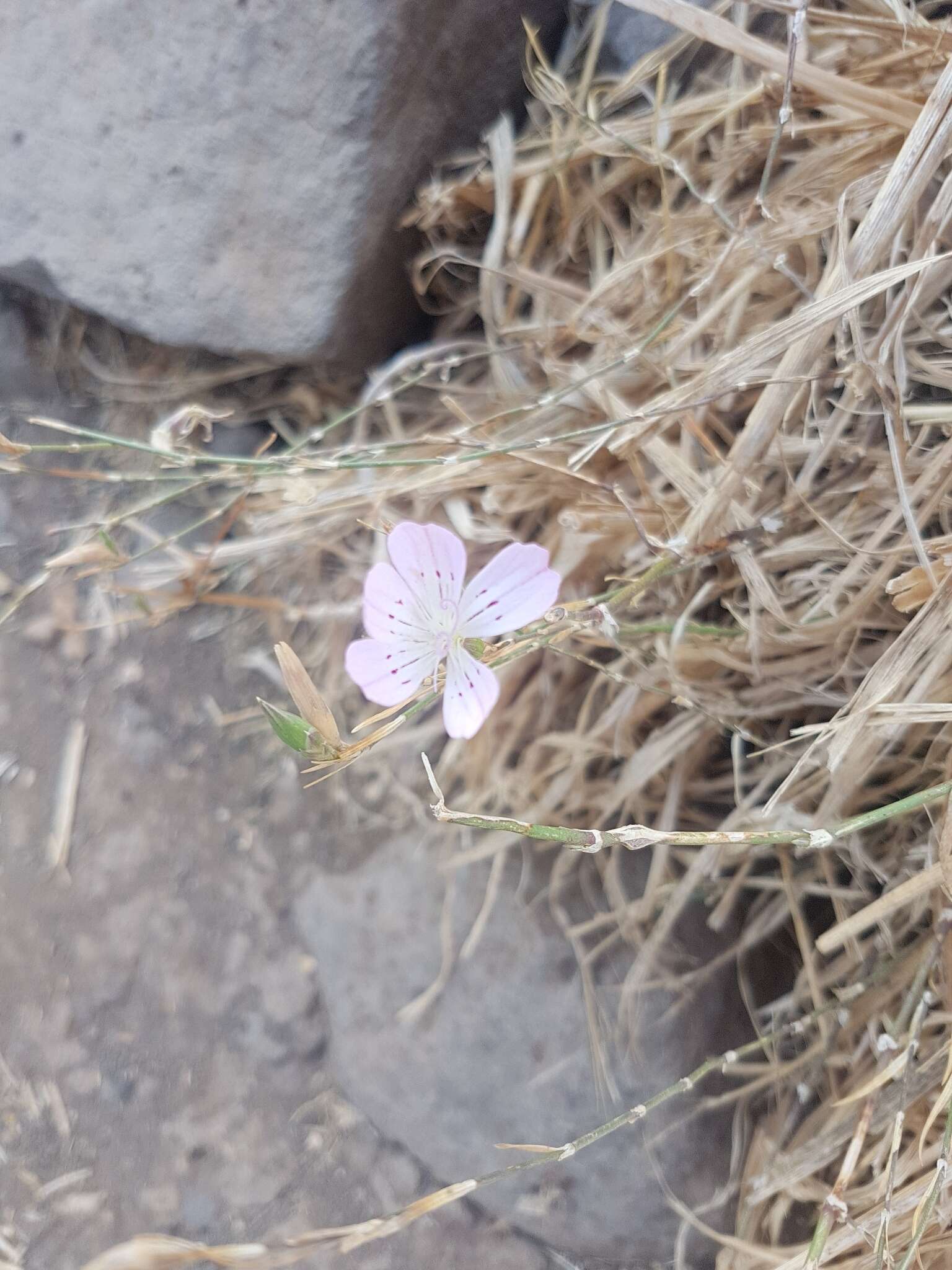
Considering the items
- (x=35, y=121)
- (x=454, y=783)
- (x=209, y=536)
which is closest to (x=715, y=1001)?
(x=454, y=783)

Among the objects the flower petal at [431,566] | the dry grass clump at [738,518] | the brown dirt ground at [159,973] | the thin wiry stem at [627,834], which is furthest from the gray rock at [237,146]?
the thin wiry stem at [627,834]

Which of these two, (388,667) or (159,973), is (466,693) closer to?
(388,667)

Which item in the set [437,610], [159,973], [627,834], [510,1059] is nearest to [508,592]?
[437,610]

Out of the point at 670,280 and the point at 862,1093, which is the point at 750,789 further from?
the point at 670,280

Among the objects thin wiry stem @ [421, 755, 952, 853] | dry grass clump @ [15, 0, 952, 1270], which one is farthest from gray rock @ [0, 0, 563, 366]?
thin wiry stem @ [421, 755, 952, 853]

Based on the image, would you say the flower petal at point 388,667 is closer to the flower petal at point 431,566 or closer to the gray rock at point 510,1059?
the flower petal at point 431,566

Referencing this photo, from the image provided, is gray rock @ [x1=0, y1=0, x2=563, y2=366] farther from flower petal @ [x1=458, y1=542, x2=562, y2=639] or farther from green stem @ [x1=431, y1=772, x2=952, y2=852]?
green stem @ [x1=431, y1=772, x2=952, y2=852]
